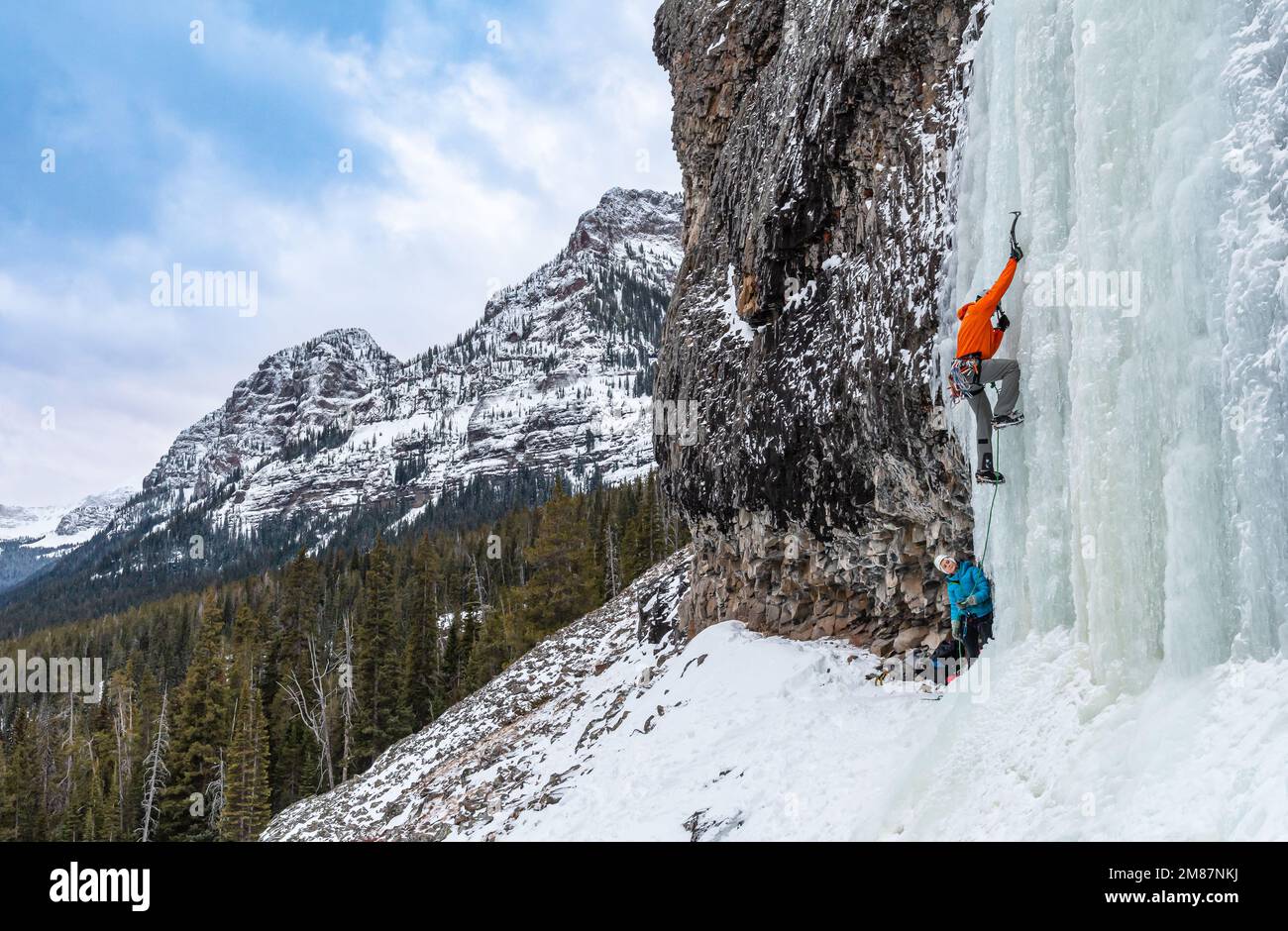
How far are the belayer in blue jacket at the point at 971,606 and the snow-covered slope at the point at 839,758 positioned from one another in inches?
33.2

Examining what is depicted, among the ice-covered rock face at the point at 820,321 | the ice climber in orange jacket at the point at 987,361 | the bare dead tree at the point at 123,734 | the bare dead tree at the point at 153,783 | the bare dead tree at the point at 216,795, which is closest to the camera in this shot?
the ice climber in orange jacket at the point at 987,361

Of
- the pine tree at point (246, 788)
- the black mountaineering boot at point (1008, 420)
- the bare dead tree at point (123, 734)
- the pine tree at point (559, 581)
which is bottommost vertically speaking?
the bare dead tree at point (123, 734)

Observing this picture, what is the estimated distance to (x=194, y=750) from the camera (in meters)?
40.8

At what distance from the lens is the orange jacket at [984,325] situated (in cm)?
786

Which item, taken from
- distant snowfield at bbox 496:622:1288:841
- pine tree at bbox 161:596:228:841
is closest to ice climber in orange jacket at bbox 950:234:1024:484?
distant snowfield at bbox 496:622:1288:841

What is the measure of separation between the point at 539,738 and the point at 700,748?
8286 mm

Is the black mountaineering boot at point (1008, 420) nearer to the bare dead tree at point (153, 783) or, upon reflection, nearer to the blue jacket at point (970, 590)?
the blue jacket at point (970, 590)

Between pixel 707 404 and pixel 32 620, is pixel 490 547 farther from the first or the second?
pixel 32 620

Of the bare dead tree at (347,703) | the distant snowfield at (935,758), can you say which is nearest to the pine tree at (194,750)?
the bare dead tree at (347,703)

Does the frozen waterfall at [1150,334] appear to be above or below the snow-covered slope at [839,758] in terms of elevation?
above

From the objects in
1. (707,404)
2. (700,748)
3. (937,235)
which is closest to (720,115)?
(707,404)

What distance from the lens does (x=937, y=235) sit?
1060 centimetres

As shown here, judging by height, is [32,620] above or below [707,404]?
below

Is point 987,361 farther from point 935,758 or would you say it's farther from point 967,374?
point 935,758
